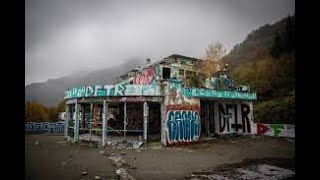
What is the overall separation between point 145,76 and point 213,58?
12.3 m

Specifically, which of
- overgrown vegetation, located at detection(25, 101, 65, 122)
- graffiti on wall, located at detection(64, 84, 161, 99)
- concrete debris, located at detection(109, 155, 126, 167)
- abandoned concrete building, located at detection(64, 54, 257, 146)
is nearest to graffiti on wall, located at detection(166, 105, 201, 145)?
abandoned concrete building, located at detection(64, 54, 257, 146)

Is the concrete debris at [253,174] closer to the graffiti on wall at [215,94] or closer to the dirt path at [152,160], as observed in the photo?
the dirt path at [152,160]

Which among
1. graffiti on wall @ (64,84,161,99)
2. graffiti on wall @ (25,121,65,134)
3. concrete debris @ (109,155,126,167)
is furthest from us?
graffiti on wall @ (25,121,65,134)

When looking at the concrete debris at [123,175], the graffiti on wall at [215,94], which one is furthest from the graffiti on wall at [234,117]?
the concrete debris at [123,175]

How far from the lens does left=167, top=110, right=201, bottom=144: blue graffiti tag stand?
539 inches

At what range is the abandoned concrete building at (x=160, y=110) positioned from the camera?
1362cm

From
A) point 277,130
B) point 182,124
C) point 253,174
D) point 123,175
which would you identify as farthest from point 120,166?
point 277,130

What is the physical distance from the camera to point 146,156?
1099 centimetres

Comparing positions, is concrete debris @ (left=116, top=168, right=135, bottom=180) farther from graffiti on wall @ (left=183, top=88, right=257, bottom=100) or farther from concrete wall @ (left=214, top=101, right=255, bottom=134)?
concrete wall @ (left=214, top=101, right=255, bottom=134)

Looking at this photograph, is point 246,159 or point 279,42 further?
point 279,42

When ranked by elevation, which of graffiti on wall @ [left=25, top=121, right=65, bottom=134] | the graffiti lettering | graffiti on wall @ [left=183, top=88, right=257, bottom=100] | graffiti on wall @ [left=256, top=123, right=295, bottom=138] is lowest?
graffiti on wall @ [left=25, top=121, right=65, bottom=134]
